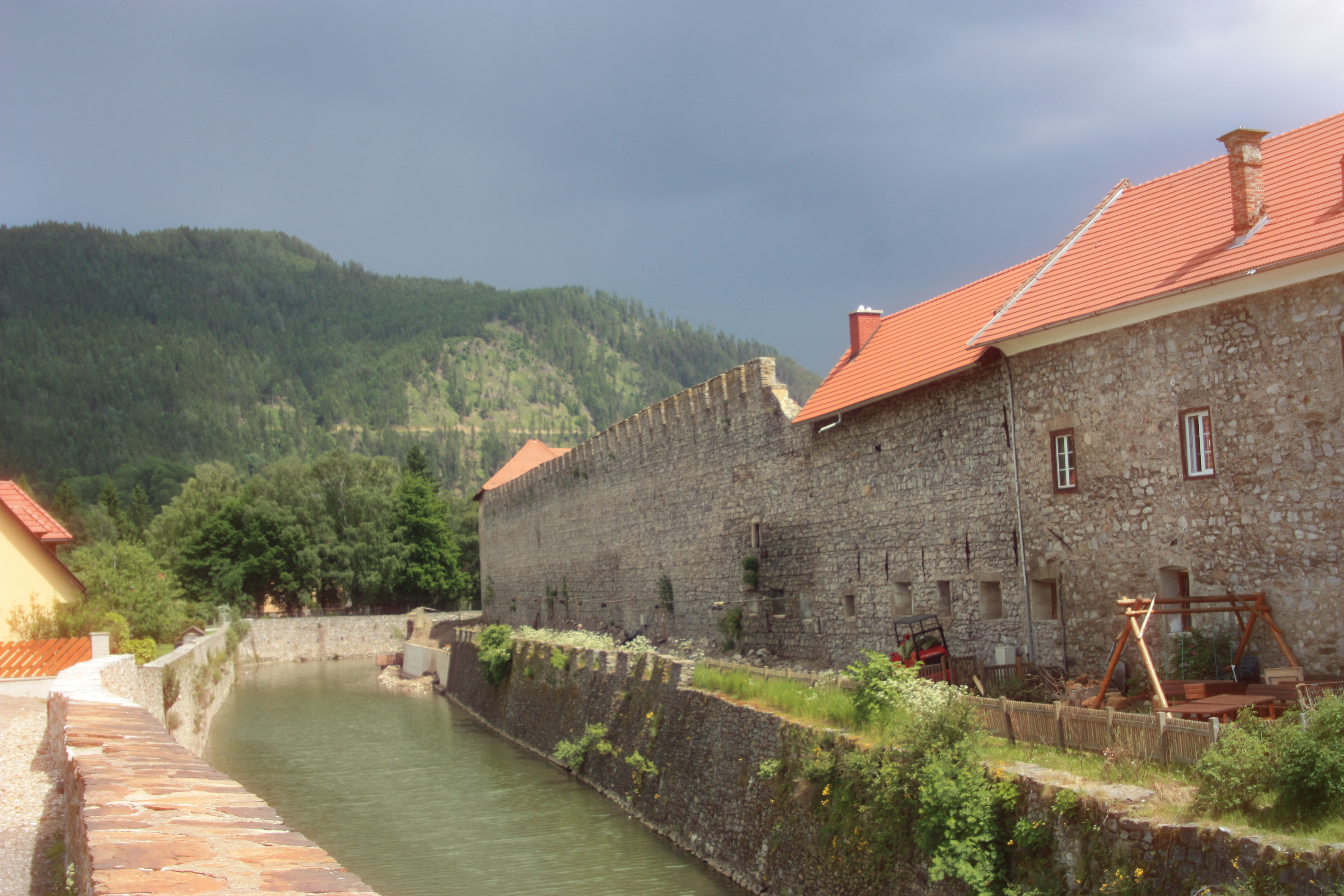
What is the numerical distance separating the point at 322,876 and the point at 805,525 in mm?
15861

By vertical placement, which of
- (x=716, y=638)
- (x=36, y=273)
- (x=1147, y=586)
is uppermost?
(x=36, y=273)

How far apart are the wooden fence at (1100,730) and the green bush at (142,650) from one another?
20349mm

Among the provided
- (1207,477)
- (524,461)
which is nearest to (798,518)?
(1207,477)

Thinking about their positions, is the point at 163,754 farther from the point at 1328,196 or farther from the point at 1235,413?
the point at 1328,196

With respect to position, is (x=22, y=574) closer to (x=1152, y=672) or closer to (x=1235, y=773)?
(x=1152, y=672)

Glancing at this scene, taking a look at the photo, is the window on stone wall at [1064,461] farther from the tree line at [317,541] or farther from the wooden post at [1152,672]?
the tree line at [317,541]

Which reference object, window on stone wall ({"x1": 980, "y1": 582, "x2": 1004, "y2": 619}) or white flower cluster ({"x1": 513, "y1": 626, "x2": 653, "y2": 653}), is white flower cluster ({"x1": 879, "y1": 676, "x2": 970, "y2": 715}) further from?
white flower cluster ({"x1": 513, "y1": 626, "x2": 653, "y2": 653})

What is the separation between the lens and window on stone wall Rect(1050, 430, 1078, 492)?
13.8 meters

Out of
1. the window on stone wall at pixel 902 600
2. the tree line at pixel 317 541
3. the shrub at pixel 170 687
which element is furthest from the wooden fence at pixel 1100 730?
the tree line at pixel 317 541

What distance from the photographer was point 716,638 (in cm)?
2400

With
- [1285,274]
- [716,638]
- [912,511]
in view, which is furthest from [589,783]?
[1285,274]

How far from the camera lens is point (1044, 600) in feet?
46.8

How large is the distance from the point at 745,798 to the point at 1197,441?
23.8 ft

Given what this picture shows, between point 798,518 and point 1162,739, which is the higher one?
point 798,518
